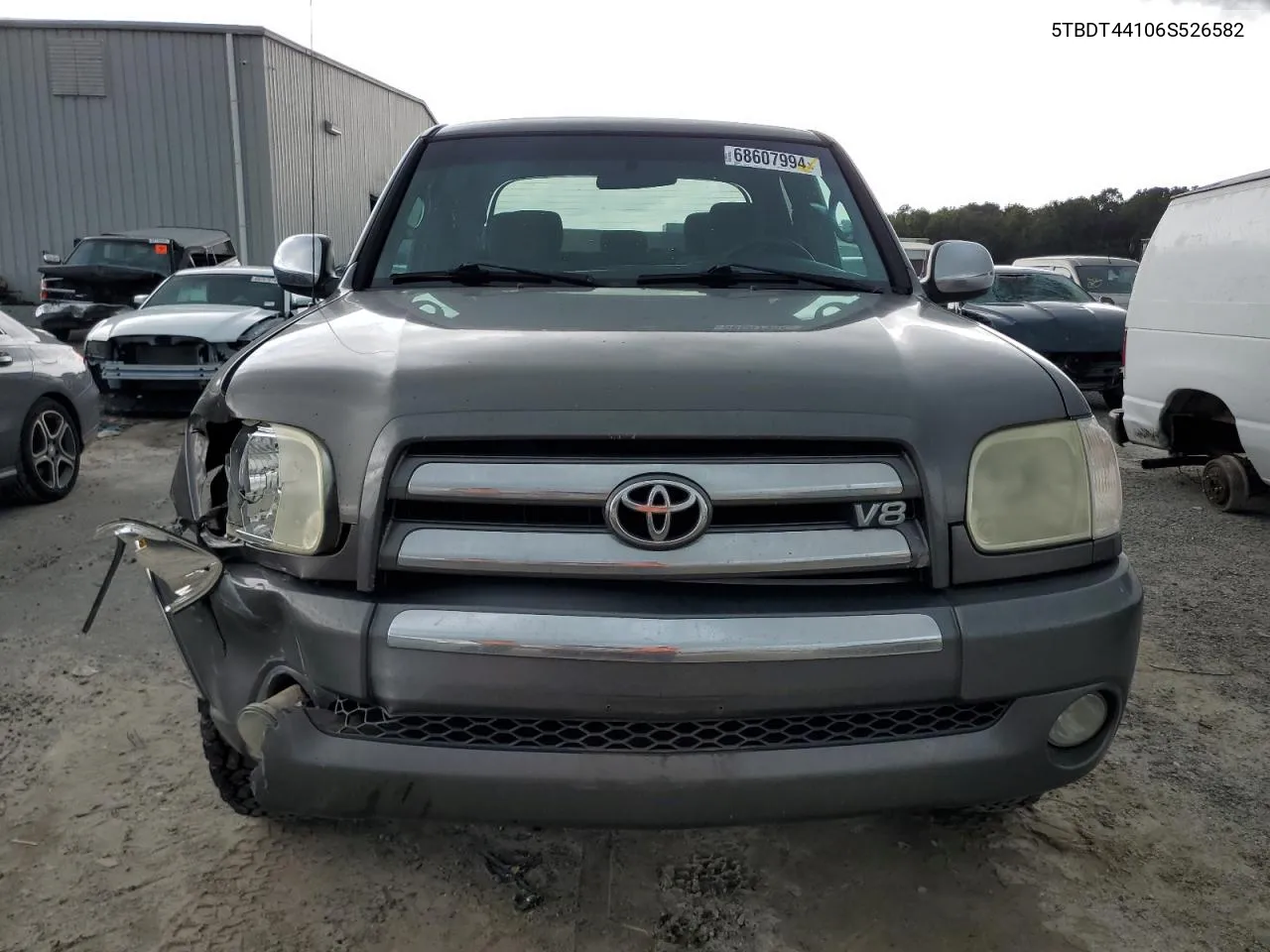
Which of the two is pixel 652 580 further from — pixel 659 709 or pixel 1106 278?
pixel 1106 278

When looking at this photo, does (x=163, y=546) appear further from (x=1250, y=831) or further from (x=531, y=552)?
(x=1250, y=831)

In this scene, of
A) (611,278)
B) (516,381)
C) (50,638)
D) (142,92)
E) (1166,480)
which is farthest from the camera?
(142,92)

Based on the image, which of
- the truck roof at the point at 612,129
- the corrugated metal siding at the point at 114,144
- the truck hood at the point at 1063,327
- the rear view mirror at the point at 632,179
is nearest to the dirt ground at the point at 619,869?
the rear view mirror at the point at 632,179

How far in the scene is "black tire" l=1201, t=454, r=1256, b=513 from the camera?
5.68 meters

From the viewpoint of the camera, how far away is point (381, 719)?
172cm

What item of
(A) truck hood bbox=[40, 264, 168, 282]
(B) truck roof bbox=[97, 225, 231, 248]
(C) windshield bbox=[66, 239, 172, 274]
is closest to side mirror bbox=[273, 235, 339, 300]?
(A) truck hood bbox=[40, 264, 168, 282]

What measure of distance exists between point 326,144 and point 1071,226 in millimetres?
24876

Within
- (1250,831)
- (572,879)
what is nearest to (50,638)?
(572,879)

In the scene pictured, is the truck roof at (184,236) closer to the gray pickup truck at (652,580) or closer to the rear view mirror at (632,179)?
the rear view mirror at (632,179)

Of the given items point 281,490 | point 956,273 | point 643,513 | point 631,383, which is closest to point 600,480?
point 643,513

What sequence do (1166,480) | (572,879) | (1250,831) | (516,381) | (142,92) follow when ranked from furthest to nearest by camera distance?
(142,92) < (1166,480) < (1250,831) < (572,879) < (516,381)

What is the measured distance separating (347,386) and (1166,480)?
6.59 metres

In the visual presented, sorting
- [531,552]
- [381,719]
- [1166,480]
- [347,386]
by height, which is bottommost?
[1166,480]

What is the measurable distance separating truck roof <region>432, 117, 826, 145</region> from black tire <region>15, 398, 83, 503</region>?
372cm
